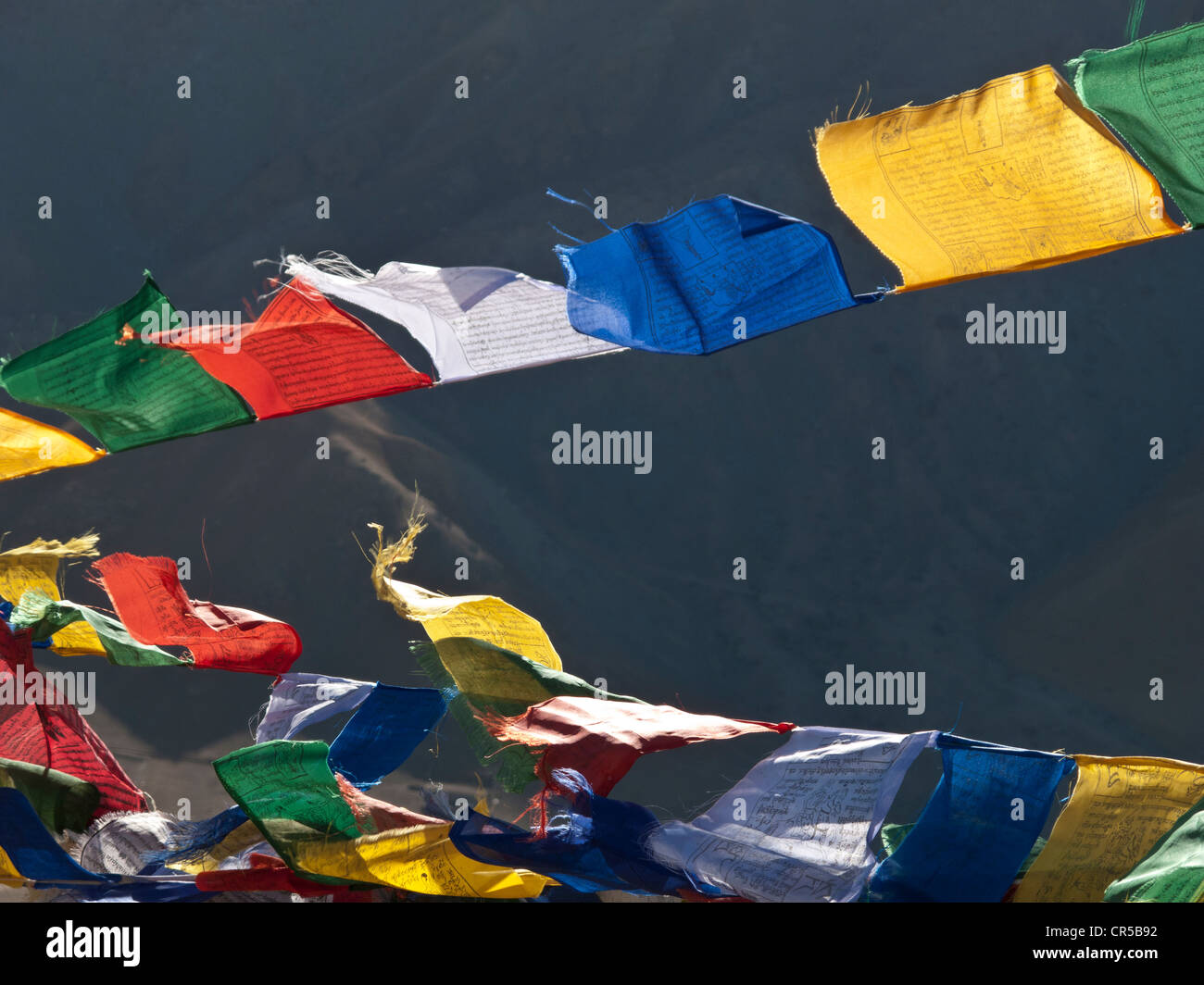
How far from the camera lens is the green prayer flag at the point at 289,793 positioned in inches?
229

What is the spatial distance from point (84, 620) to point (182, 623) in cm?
50

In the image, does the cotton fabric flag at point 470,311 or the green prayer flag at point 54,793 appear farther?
the green prayer flag at point 54,793

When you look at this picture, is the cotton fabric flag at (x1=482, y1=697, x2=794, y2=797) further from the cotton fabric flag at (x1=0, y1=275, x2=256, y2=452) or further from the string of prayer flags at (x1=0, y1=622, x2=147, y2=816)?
the string of prayer flags at (x1=0, y1=622, x2=147, y2=816)

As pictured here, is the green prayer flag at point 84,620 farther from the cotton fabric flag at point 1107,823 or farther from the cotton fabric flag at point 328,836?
the cotton fabric flag at point 1107,823

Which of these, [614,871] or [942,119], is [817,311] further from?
[614,871]

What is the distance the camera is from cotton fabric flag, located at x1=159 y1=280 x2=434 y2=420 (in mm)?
6074

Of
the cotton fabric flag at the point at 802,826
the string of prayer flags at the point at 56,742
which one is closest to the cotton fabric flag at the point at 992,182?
the cotton fabric flag at the point at 802,826

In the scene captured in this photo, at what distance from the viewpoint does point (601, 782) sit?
18.3ft

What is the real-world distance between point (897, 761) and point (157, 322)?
395 centimetres

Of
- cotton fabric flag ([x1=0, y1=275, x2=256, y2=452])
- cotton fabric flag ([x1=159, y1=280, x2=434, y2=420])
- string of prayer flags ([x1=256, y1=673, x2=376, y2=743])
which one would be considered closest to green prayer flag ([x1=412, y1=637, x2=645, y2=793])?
string of prayer flags ([x1=256, y1=673, x2=376, y2=743])

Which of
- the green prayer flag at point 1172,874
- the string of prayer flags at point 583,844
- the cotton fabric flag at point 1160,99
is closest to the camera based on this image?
the cotton fabric flag at point 1160,99

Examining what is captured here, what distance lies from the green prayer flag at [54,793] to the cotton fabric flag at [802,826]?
3.28 m

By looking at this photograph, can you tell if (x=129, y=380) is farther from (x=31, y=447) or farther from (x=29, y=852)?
(x=29, y=852)

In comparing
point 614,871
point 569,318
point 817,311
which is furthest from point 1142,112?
point 614,871
